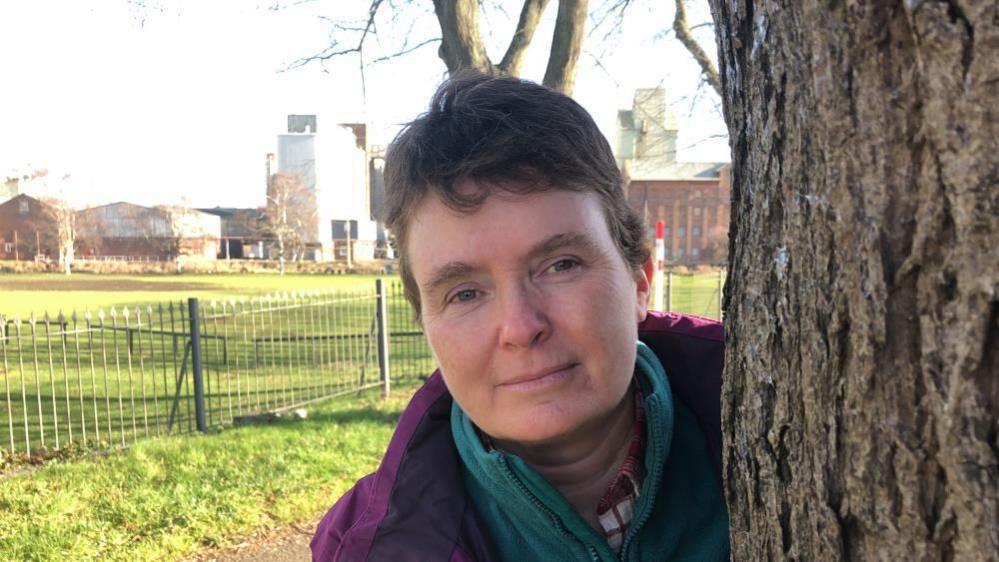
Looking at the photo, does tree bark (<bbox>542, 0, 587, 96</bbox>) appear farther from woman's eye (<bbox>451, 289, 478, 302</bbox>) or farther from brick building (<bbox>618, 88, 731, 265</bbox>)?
brick building (<bbox>618, 88, 731, 265</bbox>)

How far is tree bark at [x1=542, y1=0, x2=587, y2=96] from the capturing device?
868cm

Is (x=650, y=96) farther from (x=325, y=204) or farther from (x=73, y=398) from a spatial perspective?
(x=325, y=204)

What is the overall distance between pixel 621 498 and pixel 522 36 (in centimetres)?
849

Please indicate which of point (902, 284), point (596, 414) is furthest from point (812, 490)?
point (596, 414)

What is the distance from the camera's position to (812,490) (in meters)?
0.87

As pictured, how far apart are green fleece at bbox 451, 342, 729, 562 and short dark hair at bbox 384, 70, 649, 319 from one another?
1.23 ft

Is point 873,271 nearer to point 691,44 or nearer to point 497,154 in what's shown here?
point 497,154

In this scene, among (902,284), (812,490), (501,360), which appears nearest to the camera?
(902,284)

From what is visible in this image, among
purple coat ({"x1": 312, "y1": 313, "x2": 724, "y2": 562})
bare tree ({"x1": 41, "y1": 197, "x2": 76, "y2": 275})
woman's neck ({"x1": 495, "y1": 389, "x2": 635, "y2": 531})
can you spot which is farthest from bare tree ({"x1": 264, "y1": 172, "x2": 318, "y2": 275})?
woman's neck ({"x1": 495, "y1": 389, "x2": 635, "y2": 531})

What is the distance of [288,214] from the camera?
132 ft

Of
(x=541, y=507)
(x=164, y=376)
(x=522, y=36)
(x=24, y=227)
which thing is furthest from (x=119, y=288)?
(x=541, y=507)

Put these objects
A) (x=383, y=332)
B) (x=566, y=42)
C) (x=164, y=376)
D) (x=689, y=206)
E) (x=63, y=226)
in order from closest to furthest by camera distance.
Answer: (x=566, y=42), (x=164, y=376), (x=383, y=332), (x=63, y=226), (x=689, y=206)

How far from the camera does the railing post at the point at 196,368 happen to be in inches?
296

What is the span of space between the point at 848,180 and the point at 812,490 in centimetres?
40
